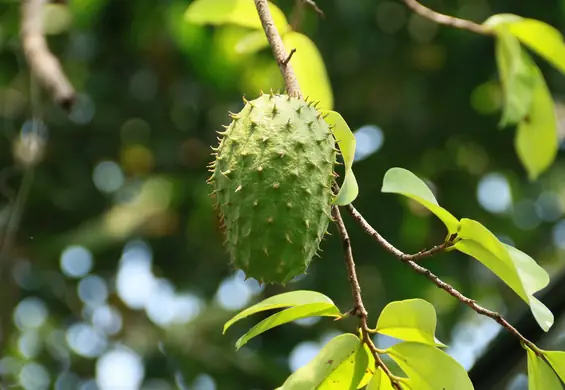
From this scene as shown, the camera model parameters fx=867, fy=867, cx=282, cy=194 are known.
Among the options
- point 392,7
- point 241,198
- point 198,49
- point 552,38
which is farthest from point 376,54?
point 241,198

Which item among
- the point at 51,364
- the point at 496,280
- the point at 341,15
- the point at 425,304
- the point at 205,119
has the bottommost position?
the point at 51,364

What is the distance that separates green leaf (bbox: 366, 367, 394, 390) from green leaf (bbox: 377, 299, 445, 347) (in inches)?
3.2

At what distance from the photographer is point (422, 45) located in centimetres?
394

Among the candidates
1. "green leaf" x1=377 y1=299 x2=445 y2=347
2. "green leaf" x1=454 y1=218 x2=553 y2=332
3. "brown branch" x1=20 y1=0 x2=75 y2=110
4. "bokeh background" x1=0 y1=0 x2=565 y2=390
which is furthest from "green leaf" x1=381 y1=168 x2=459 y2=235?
"bokeh background" x1=0 y1=0 x2=565 y2=390

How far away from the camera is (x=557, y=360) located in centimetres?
140

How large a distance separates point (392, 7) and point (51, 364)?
9.21 feet

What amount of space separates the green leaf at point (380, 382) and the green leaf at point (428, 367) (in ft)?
0.12

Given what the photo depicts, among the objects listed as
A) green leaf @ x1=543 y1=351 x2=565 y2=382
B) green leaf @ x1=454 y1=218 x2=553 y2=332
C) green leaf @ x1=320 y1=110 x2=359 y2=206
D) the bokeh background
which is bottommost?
the bokeh background

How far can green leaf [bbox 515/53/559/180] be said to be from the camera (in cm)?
225

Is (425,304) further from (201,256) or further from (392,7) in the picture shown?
(201,256)

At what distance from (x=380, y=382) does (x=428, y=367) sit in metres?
0.08

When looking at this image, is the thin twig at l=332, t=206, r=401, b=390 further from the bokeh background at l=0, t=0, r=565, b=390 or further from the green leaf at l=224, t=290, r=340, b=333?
the bokeh background at l=0, t=0, r=565, b=390

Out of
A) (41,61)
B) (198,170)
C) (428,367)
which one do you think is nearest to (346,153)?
(428,367)

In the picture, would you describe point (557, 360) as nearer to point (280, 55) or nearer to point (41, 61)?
point (280, 55)
